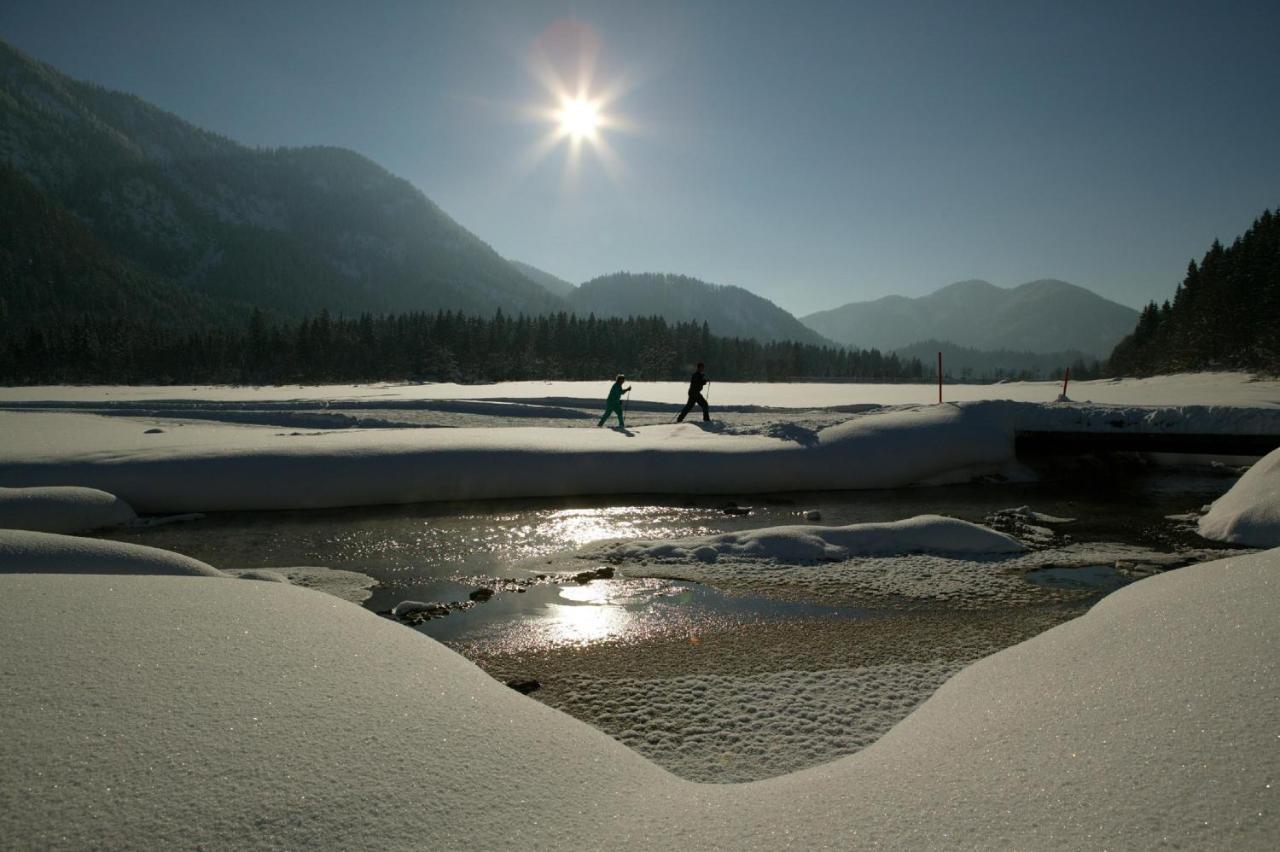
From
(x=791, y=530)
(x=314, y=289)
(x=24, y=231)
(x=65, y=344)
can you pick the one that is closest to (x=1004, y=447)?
(x=791, y=530)

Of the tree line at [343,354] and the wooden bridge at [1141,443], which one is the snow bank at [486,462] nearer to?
the wooden bridge at [1141,443]

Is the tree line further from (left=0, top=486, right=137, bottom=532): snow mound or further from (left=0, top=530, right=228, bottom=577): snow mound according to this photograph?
(left=0, top=530, right=228, bottom=577): snow mound

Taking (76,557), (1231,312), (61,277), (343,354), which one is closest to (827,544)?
(76,557)

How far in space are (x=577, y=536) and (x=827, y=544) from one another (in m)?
3.40

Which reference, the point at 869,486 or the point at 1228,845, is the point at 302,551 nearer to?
the point at 1228,845

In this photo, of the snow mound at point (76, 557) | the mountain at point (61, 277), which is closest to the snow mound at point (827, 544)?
the snow mound at point (76, 557)

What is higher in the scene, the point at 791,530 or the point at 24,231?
the point at 24,231

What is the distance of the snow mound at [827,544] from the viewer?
23.9 feet

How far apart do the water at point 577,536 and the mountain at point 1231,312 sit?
4344 centimetres

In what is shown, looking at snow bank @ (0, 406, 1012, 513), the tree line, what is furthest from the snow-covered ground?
the tree line

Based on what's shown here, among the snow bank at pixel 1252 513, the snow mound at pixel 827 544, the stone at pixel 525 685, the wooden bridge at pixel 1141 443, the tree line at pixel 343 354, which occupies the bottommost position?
the stone at pixel 525 685

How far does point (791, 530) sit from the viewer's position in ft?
25.3

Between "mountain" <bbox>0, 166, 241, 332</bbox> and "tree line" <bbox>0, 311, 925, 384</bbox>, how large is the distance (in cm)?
4991

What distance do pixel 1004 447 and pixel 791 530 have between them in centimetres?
847
